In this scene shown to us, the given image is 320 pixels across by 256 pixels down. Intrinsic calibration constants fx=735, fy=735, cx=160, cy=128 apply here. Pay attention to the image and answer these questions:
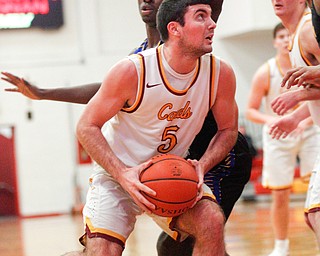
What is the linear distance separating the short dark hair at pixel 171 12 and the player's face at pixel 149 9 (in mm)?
427

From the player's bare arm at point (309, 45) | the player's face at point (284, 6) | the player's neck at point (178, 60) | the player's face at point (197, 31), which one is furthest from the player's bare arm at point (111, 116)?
the player's face at point (284, 6)

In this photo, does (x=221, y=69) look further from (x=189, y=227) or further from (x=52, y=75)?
(x=52, y=75)

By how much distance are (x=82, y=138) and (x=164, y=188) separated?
57cm

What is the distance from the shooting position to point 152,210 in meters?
3.80

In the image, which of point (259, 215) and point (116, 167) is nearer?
point (116, 167)

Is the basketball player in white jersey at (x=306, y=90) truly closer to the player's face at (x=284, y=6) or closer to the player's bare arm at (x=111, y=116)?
the player's face at (x=284, y=6)

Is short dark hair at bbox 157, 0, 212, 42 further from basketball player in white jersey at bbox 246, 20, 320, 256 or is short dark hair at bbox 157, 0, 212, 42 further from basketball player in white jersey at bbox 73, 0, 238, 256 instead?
basketball player in white jersey at bbox 246, 20, 320, 256

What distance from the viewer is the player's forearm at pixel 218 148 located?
4.07 m

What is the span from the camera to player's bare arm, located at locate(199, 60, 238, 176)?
412 cm

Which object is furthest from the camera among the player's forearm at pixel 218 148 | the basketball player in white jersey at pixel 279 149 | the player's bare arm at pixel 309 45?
the basketball player in white jersey at pixel 279 149

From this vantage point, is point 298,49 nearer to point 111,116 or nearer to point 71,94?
point 111,116

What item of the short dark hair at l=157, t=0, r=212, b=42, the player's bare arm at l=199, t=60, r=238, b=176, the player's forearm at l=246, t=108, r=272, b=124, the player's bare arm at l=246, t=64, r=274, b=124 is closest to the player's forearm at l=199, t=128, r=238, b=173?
the player's bare arm at l=199, t=60, r=238, b=176

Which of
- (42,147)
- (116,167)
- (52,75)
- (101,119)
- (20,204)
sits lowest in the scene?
(20,204)

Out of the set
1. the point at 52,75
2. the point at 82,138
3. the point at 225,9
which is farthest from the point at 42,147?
the point at 82,138
